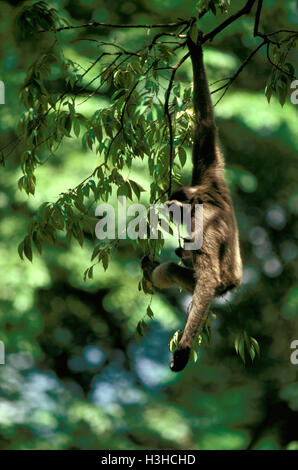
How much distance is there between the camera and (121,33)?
6.15 meters

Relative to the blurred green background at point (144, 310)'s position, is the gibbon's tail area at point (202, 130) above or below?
below

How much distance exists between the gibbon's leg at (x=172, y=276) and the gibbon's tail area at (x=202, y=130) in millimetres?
390

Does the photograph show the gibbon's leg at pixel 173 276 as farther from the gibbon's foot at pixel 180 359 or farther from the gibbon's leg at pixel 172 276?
the gibbon's foot at pixel 180 359

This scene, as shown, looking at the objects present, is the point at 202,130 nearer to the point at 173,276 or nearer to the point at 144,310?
the point at 173,276

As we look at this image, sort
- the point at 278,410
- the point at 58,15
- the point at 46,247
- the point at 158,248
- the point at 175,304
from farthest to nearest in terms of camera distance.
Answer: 1. the point at 278,410
2. the point at 175,304
3. the point at 46,247
4. the point at 158,248
5. the point at 58,15

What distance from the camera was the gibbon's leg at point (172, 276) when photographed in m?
2.36

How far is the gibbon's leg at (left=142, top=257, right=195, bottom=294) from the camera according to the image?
7.76ft

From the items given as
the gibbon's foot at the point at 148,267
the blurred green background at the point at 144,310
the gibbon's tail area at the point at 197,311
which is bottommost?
the gibbon's tail area at the point at 197,311

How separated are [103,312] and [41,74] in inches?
181

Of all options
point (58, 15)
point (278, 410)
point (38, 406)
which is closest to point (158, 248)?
point (58, 15)

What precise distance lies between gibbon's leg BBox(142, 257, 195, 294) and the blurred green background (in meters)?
3.23

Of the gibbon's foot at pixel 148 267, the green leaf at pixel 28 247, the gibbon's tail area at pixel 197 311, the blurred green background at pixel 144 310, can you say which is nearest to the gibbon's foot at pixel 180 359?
the gibbon's tail area at pixel 197 311

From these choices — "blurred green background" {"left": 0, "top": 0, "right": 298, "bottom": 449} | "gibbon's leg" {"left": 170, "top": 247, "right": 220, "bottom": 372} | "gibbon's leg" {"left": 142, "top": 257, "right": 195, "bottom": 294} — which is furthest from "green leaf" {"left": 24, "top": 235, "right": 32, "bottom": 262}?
"blurred green background" {"left": 0, "top": 0, "right": 298, "bottom": 449}
